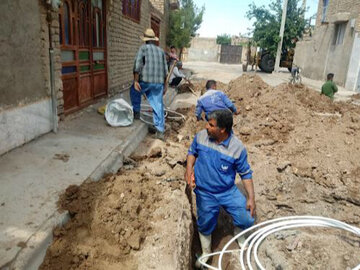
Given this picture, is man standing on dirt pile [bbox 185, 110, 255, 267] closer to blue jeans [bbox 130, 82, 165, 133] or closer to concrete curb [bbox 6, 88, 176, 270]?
concrete curb [bbox 6, 88, 176, 270]

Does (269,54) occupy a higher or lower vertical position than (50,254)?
higher

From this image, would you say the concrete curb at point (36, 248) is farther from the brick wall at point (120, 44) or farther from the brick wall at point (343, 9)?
the brick wall at point (343, 9)

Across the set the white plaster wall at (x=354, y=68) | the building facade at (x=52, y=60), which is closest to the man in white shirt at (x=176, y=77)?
the building facade at (x=52, y=60)

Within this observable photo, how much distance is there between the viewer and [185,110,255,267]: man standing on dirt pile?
115 inches

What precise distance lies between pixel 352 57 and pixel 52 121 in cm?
1518

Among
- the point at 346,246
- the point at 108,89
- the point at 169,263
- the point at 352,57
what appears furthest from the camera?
the point at 352,57

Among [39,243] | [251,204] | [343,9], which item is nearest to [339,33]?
[343,9]

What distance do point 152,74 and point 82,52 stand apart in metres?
2.09

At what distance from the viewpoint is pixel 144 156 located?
477 centimetres

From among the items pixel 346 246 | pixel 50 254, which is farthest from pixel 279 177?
pixel 50 254

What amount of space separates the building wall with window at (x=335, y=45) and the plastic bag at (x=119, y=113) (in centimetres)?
1326

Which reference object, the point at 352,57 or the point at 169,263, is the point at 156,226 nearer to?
the point at 169,263

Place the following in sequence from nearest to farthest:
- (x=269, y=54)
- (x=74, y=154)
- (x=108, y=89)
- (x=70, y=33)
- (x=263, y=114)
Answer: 1. (x=74, y=154)
2. (x=70, y=33)
3. (x=263, y=114)
4. (x=108, y=89)
5. (x=269, y=54)

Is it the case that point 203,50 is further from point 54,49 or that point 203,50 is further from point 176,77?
point 54,49
